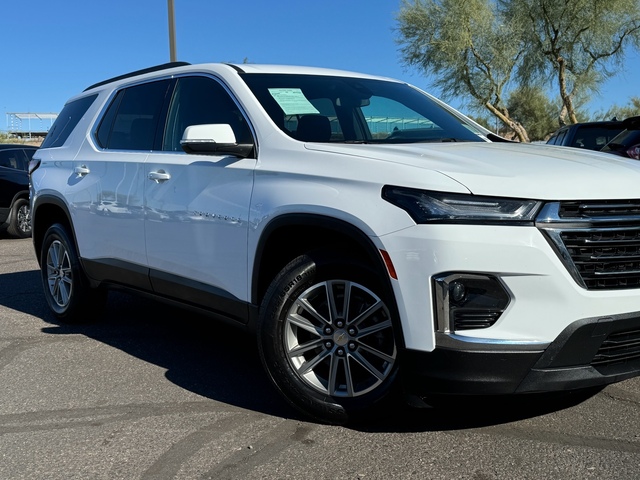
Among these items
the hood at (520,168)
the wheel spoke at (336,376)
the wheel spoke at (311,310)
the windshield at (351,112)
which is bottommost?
the wheel spoke at (336,376)

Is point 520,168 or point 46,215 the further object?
point 46,215

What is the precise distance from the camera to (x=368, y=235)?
3.21m

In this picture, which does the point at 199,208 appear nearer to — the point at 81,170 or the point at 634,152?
the point at 81,170

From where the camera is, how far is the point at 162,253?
14.9 feet

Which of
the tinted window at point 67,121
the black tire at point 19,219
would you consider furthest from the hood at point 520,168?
the black tire at point 19,219

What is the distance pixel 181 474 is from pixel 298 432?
2.13ft

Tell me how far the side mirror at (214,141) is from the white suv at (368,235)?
0.4 inches

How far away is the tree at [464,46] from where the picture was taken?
28234 millimetres

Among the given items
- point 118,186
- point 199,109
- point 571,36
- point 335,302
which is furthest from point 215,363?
point 571,36

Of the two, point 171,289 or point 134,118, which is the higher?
point 134,118

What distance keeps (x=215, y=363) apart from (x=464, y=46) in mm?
25937

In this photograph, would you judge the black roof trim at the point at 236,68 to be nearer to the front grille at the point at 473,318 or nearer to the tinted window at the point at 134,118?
the tinted window at the point at 134,118

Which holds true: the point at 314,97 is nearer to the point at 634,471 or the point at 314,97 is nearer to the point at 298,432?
the point at 298,432

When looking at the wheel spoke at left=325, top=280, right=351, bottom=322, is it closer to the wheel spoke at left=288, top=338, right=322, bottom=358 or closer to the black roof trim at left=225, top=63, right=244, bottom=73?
the wheel spoke at left=288, top=338, right=322, bottom=358
